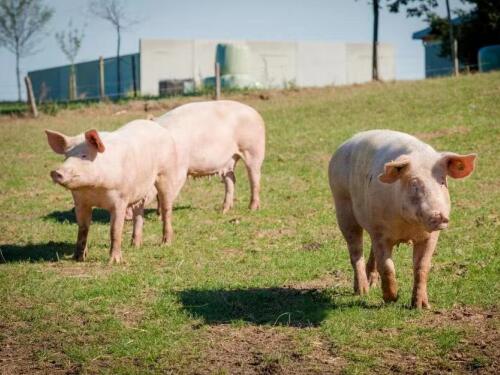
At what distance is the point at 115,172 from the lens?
8.66 m

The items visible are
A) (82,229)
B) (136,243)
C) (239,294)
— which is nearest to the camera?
(239,294)

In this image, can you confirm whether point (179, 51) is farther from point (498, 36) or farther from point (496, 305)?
point (496, 305)

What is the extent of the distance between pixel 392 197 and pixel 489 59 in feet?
87.1

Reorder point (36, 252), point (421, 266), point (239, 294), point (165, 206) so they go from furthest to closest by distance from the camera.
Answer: point (165, 206) → point (36, 252) → point (239, 294) → point (421, 266)

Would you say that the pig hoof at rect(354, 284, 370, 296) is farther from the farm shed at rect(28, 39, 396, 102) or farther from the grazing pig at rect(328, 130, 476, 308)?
the farm shed at rect(28, 39, 396, 102)

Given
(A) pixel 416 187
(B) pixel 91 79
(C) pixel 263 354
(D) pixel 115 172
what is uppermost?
(B) pixel 91 79

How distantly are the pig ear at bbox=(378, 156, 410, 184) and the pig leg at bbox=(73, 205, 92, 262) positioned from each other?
160 inches

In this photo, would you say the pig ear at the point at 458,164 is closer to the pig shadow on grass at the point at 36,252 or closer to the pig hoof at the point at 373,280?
the pig hoof at the point at 373,280

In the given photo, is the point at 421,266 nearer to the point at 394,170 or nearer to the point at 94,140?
the point at 394,170

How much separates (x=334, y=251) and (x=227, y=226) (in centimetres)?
224

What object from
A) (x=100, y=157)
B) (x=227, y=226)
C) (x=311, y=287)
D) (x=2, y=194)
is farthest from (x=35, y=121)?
(x=311, y=287)

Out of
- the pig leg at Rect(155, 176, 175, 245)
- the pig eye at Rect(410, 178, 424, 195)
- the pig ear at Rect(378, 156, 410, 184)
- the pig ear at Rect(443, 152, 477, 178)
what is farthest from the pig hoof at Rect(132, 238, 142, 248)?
the pig ear at Rect(443, 152, 477, 178)

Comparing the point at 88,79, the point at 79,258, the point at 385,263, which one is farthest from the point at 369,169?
the point at 88,79

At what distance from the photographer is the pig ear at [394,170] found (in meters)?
5.96
